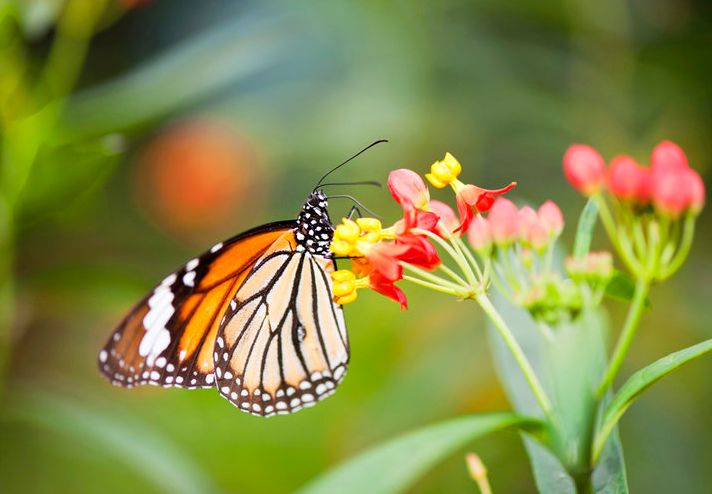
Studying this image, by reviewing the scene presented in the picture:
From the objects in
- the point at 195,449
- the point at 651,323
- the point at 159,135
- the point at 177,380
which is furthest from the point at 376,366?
the point at 159,135

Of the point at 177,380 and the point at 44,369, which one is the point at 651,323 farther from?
the point at 44,369

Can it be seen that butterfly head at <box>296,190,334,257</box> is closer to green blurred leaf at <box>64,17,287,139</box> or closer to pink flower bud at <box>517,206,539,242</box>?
green blurred leaf at <box>64,17,287,139</box>

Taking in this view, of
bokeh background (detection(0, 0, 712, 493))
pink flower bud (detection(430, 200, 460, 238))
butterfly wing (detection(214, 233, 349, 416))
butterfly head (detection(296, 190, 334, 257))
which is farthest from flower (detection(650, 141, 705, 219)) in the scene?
bokeh background (detection(0, 0, 712, 493))

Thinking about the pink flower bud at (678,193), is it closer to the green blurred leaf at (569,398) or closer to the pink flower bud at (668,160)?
the pink flower bud at (668,160)

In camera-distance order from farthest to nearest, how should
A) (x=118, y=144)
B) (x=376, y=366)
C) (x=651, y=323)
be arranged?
(x=376, y=366) → (x=651, y=323) → (x=118, y=144)

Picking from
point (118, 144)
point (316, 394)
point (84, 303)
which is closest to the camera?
point (316, 394)

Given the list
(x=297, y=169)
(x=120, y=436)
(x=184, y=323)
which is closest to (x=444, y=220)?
(x=184, y=323)

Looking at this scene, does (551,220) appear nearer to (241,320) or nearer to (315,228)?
(315,228)
